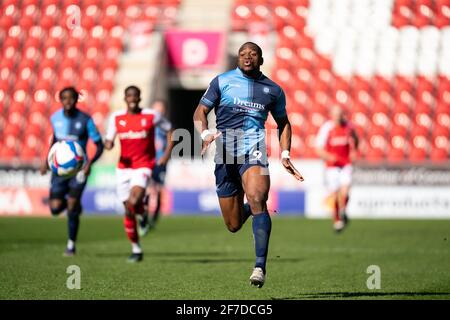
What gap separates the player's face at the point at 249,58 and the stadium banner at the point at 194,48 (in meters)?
18.1

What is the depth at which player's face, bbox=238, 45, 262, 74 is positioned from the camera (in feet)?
28.2

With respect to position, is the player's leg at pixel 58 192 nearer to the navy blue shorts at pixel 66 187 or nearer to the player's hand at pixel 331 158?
the navy blue shorts at pixel 66 187

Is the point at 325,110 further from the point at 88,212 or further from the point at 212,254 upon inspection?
the point at 212,254

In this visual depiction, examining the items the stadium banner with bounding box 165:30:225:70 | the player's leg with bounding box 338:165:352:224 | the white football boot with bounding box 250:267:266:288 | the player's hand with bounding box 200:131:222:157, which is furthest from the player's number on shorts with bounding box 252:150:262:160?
the stadium banner with bounding box 165:30:225:70

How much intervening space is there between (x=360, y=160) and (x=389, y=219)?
6.01 feet

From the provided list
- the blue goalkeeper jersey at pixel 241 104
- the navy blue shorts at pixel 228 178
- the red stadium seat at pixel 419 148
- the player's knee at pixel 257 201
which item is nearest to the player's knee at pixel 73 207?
the navy blue shorts at pixel 228 178

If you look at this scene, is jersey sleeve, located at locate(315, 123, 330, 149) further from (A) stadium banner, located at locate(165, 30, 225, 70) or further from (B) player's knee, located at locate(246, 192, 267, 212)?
(A) stadium banner, located at locate(165, 30, 225, 70)

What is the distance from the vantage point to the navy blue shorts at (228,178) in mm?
8953

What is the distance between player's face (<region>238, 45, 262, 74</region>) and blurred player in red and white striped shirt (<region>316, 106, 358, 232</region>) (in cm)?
909

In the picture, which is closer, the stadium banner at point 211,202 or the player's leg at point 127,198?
the player's leg at point 127,198
